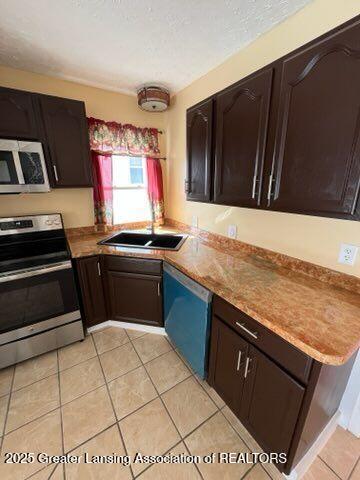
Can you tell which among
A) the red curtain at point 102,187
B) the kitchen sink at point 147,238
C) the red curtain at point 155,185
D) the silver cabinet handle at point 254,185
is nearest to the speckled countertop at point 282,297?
the kitchen sink at point 147,238

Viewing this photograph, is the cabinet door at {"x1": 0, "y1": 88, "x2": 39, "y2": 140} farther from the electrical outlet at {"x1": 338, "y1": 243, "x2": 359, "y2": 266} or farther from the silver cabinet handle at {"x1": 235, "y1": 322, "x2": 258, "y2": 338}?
the electrical outlet at {"x1": 338, "y1": 243, "x2": 359, "y2": 266}

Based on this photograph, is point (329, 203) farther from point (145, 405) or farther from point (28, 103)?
point (28, 103)

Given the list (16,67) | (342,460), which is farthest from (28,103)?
(342,460)

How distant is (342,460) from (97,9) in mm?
2962

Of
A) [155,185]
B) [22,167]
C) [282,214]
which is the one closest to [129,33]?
[22,167]

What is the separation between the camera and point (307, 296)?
44.1 inches

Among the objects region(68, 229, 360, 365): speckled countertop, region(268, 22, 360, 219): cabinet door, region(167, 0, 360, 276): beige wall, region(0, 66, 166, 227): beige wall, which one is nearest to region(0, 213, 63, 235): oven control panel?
region(0, 66, 166, 227): beige wall

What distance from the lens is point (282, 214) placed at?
1.48 meters

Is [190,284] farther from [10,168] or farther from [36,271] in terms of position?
[10,168]

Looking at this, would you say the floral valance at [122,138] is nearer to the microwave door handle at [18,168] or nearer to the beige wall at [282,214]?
the beige wall at [282,214]

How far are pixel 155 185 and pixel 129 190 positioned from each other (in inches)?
13.0

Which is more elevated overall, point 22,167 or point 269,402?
point 22,167

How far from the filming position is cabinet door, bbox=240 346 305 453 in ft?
2.99

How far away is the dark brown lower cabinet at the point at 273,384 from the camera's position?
871 millimetres
